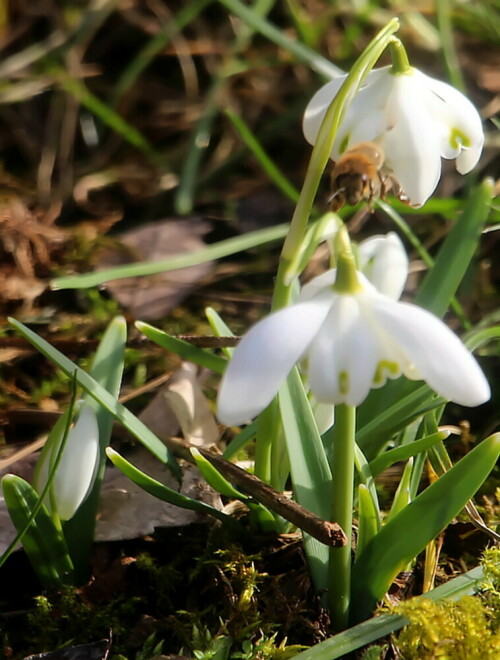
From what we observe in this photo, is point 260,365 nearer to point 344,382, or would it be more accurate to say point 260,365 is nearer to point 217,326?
point 344,382

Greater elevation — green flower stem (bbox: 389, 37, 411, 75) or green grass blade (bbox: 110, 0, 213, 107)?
green flower stem (bbox: 389, 37, 411, 75)

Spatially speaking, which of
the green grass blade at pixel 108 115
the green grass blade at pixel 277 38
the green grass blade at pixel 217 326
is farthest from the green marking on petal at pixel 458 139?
the green grass blade at pixel 108 115

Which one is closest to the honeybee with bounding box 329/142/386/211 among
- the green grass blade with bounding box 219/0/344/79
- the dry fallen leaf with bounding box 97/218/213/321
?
the dry fallen leaf with bounding box 97/218/213/321

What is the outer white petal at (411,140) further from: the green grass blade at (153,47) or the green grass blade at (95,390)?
the green grass blade at (153,47)

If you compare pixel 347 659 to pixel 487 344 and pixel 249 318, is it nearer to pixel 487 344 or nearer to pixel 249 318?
pixel 487 344

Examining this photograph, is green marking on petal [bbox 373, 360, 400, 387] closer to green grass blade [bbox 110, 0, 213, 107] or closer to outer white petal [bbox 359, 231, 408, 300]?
outer white petal [bbox 359, 231, 408, 300]

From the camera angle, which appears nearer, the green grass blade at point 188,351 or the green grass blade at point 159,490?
the green grass blade at point 159,490

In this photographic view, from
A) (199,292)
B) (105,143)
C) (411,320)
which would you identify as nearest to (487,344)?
(199,292)
